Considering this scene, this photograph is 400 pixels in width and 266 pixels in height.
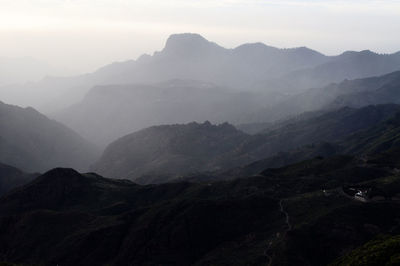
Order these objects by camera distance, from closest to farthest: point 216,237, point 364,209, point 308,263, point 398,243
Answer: point 398,243 < point 308,263 < point 364,209 < point 216,237

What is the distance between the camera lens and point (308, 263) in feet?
502

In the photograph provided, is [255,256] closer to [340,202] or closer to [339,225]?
[339,225]

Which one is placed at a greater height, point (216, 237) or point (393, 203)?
point (393, 203)

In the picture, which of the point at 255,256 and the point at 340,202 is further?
the point at 340,202

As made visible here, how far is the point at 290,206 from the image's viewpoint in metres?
196

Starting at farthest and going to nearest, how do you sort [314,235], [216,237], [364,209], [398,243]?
[216,237], [364,209], [314,235], [398,243]

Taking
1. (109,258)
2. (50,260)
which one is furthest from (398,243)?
(50,260)

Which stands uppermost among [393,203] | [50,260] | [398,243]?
[398,243]

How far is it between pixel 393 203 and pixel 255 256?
60.6m

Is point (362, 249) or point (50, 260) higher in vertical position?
point (362, 249)

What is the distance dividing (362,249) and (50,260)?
443 ft

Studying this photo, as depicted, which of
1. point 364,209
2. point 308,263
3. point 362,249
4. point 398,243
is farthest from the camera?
point 364,209

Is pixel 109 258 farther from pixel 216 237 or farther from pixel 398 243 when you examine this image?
pixel 398 243

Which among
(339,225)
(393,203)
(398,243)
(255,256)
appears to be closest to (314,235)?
(339,225)
